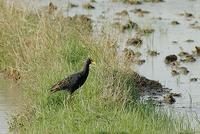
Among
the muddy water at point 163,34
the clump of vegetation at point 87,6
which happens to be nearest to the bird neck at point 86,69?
the muddy water at point 163,34

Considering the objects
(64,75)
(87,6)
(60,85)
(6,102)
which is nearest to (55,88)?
(60,85)

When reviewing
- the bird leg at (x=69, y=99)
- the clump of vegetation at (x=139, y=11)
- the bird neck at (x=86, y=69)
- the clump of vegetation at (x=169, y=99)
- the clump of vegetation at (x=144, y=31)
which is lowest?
the clump of vegetation at (x=139, y=11)

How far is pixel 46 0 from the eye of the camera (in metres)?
27.3

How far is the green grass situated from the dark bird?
0.14 meters

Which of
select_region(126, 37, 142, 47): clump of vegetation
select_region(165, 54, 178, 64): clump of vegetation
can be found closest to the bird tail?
select_region(165, 54, 178, 64): clump of vegetation

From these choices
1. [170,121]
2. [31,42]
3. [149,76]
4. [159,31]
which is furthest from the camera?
[159,31]

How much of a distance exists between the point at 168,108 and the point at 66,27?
9.60 feet

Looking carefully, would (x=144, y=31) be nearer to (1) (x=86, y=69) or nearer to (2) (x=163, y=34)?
(2) (x=163, y=34)

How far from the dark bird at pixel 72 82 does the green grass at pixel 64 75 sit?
0.46 feet

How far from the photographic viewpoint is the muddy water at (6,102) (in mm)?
12359

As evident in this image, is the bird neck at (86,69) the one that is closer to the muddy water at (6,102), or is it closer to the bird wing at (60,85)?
the bird wing at (60,85)

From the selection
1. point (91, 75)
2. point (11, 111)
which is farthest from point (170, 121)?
point (11, 111)

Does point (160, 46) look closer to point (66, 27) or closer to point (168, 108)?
point (66, 27)

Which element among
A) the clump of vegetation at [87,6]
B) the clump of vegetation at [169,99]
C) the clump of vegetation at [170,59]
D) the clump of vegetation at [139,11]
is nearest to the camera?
the clump of vegetation at [169,99]
